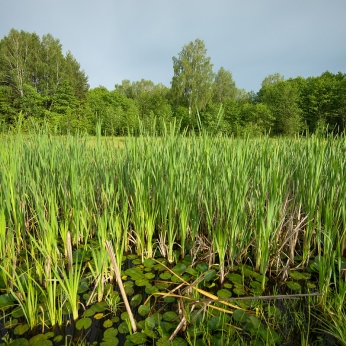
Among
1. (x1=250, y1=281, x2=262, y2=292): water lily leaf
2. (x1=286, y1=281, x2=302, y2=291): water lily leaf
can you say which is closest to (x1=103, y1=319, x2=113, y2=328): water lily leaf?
(x1=250, y1=281, x2=262, y2=292): water lily leaf

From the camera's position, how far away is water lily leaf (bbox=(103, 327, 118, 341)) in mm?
980

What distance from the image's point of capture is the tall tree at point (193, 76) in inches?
1174

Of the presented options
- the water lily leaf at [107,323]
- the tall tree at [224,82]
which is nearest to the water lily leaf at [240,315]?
the water lily leaf at [107,323]

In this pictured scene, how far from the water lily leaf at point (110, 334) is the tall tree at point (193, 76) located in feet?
100

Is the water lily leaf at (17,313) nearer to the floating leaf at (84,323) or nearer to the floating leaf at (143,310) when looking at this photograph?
the floating leaf at (84,323)

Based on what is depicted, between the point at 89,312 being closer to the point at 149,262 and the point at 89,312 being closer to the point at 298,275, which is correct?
the point at 149,262

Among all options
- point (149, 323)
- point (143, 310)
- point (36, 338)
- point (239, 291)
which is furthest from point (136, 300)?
point (239, 291)

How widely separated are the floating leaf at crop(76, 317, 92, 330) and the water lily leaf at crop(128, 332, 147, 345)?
214 millimetres

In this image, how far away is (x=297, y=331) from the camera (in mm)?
987

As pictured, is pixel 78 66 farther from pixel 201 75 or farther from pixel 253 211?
pixel 253 211

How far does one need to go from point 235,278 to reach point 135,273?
599 millimetres

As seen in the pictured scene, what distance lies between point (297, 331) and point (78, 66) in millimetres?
39007

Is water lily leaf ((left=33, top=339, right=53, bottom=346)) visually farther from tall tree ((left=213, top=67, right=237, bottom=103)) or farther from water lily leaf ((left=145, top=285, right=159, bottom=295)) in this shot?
tall tree ((left=213, top=67, right=237, bottom=103))

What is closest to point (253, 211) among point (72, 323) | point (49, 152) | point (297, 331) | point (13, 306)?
point (297, 331)
